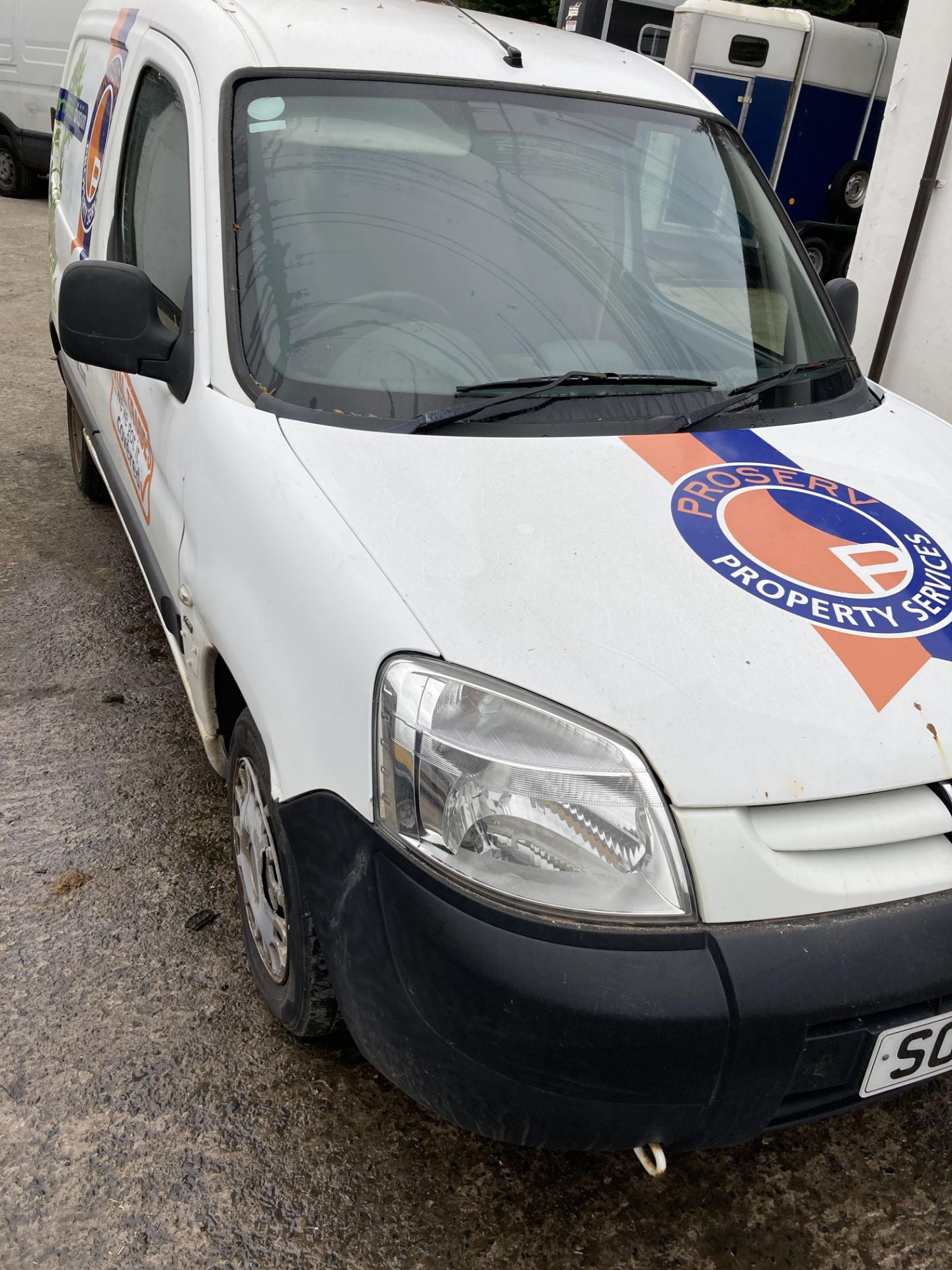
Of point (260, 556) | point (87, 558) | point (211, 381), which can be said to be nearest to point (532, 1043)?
point (260, 556)

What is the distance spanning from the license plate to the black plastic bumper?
0.02 m

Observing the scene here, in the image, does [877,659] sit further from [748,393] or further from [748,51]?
[748,51]

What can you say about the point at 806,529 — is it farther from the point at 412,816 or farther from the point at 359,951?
the point at 359,951

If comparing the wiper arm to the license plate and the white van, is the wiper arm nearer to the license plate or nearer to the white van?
the white van

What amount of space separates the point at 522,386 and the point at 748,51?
27.8ft

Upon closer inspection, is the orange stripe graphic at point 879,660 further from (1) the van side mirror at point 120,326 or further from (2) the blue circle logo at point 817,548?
(1) the van side mirror at point 120,326

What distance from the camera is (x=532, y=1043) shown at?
1.44 m

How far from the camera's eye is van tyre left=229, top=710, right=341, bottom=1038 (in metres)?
1.84

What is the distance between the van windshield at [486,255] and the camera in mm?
2137

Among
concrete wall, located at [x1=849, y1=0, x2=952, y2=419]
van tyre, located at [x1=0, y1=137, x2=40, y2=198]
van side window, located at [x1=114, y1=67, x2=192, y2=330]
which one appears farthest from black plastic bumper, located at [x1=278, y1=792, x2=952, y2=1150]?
van tyre, located at [x1=0, y1=137, x2=40, y2=198]

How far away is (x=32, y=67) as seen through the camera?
10664 millimetres

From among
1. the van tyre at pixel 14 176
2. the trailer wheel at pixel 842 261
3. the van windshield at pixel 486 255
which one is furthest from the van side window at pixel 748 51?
the van windshield at pixel 486 255

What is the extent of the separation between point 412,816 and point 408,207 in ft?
4.55

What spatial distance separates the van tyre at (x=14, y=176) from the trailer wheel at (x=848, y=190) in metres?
8.13
